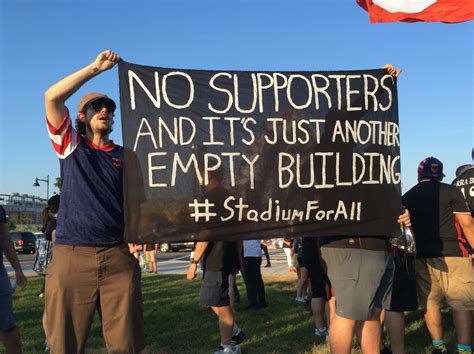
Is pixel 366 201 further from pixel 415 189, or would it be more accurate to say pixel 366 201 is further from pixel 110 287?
pixel 110 287

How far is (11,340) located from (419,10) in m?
5.40

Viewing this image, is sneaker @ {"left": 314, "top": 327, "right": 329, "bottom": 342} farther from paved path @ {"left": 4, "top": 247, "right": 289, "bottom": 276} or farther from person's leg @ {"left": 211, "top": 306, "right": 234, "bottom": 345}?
paved path @ {"left": 4, "top": 247, "right": 289, "bottom": 276}

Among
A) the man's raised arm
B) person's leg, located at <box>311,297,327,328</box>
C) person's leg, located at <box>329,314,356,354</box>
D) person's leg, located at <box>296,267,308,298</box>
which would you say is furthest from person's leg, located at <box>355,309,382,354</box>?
person's leg, located at <box>296,267,308,298</box>

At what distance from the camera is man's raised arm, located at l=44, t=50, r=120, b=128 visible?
2725 millimetres

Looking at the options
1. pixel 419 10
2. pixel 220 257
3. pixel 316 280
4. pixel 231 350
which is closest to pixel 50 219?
pixel 220 257

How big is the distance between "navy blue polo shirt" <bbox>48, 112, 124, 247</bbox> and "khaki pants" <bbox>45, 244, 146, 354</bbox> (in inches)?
3.0

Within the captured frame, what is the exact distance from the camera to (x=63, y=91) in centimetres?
272

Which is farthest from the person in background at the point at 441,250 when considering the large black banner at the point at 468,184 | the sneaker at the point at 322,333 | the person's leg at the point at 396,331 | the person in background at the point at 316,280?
the sneaker at the point at 322,333

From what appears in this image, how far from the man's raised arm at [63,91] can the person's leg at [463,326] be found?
3.63 metres

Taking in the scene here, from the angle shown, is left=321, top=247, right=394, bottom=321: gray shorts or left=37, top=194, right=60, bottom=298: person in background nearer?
left=321, top=247, right=394, bottom=321: gray shorts

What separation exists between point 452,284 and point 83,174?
333 cm

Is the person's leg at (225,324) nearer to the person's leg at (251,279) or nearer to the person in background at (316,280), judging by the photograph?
the person in background at (316,280)

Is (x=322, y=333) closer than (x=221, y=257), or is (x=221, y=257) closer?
(x=221, y=257)

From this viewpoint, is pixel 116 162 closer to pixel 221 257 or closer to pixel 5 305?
pixel 5 305
